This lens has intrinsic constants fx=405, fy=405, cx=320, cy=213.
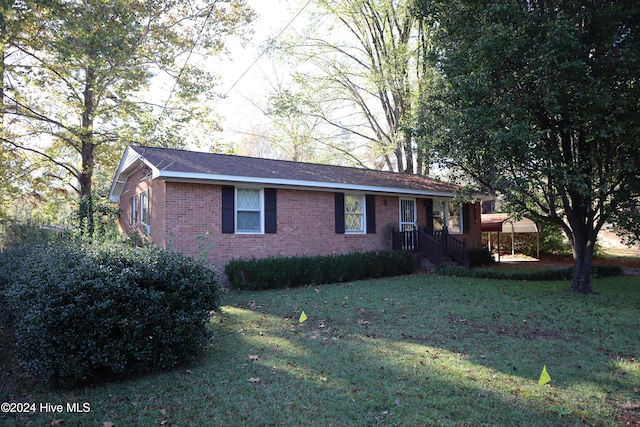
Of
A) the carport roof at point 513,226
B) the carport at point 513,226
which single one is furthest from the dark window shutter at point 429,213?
the carport roof at point 513,226

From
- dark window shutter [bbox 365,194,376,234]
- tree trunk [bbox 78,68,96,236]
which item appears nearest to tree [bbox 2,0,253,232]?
tree trunk [bbox 78,68,96,236]

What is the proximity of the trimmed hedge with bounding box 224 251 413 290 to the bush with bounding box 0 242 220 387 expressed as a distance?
17.9ft

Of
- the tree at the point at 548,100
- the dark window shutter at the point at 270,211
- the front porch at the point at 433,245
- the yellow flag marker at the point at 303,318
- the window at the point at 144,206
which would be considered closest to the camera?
the yellow flag marker at the point at 303,318

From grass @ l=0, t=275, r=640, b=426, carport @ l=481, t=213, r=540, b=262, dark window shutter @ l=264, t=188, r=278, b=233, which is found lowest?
grass @ l=0, t=275, r=640, b=426

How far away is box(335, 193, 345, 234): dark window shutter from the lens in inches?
535

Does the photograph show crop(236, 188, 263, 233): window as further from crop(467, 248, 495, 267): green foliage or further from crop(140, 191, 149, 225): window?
crop(467, 248, 495, 267): green foliage

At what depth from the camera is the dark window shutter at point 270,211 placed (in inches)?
474

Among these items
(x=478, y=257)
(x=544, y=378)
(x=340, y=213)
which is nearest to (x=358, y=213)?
(x=340, y=213)

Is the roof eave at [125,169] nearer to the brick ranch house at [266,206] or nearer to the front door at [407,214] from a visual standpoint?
the brick ranch house at [266,206]

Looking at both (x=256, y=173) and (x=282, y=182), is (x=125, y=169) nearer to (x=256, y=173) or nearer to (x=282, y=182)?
(x=256, y=173)

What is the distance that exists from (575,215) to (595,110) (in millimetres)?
2832

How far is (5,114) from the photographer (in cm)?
1783

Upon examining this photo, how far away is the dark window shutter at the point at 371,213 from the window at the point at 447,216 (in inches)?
139

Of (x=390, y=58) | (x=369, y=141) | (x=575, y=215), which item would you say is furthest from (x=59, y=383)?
(x=369, y=141)
